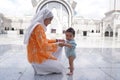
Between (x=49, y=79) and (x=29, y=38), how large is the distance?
2.69 feet

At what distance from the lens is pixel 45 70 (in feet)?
14.3

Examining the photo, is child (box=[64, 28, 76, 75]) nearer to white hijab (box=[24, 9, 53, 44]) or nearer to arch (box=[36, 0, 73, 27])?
white hijab (box=[24, 9, 53, 44])

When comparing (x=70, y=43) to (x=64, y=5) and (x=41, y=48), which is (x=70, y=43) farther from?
(x=64, y=5)

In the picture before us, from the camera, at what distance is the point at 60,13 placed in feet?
187

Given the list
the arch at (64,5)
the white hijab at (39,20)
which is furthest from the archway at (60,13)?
the white hijab at (39,20)

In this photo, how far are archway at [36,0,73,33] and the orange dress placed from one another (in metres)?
49.5

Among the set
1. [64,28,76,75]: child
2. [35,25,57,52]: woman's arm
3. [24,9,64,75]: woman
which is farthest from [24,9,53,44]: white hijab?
[64,28,76,75]: child

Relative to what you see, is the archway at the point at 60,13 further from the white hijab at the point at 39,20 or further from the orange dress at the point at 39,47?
the orange dress at the point at 39,47

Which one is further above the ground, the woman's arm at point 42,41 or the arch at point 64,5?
the arch at point 64,5

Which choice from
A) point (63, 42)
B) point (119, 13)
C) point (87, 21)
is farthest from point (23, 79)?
point (87, 21)

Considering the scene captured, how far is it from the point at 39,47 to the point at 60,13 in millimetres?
53304

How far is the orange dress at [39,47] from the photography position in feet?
13.8

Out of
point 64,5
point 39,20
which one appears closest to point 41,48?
point 39,20

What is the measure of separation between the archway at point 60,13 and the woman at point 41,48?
162ft
